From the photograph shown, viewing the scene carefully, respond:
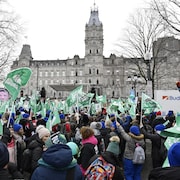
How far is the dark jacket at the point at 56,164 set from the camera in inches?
98.4

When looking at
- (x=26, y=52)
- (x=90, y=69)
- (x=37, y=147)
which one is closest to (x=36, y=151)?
(x=37, y=147)

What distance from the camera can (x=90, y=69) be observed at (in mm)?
93250

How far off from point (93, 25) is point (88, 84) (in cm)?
2136

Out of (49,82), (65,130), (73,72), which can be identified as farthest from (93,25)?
(65,130)

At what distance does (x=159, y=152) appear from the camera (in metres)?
5.46

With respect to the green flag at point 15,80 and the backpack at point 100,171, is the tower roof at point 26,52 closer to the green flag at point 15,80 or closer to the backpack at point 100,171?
the green flag at point 15,80

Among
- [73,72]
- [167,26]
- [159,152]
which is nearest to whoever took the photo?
[159,152]

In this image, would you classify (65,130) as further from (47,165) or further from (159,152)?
(47,165)

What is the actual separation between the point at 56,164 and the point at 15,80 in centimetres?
401

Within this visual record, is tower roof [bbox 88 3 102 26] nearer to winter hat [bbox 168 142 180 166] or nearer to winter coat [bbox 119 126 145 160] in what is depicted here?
winter coat [bbox 119 126 145 160]

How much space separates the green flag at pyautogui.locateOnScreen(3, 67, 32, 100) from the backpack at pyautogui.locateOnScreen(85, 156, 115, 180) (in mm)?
3549

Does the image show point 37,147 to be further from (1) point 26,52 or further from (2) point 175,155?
(1) point 26,52

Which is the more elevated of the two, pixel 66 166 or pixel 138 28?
pixel 138 28

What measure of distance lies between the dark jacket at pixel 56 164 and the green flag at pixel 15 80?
378cm
